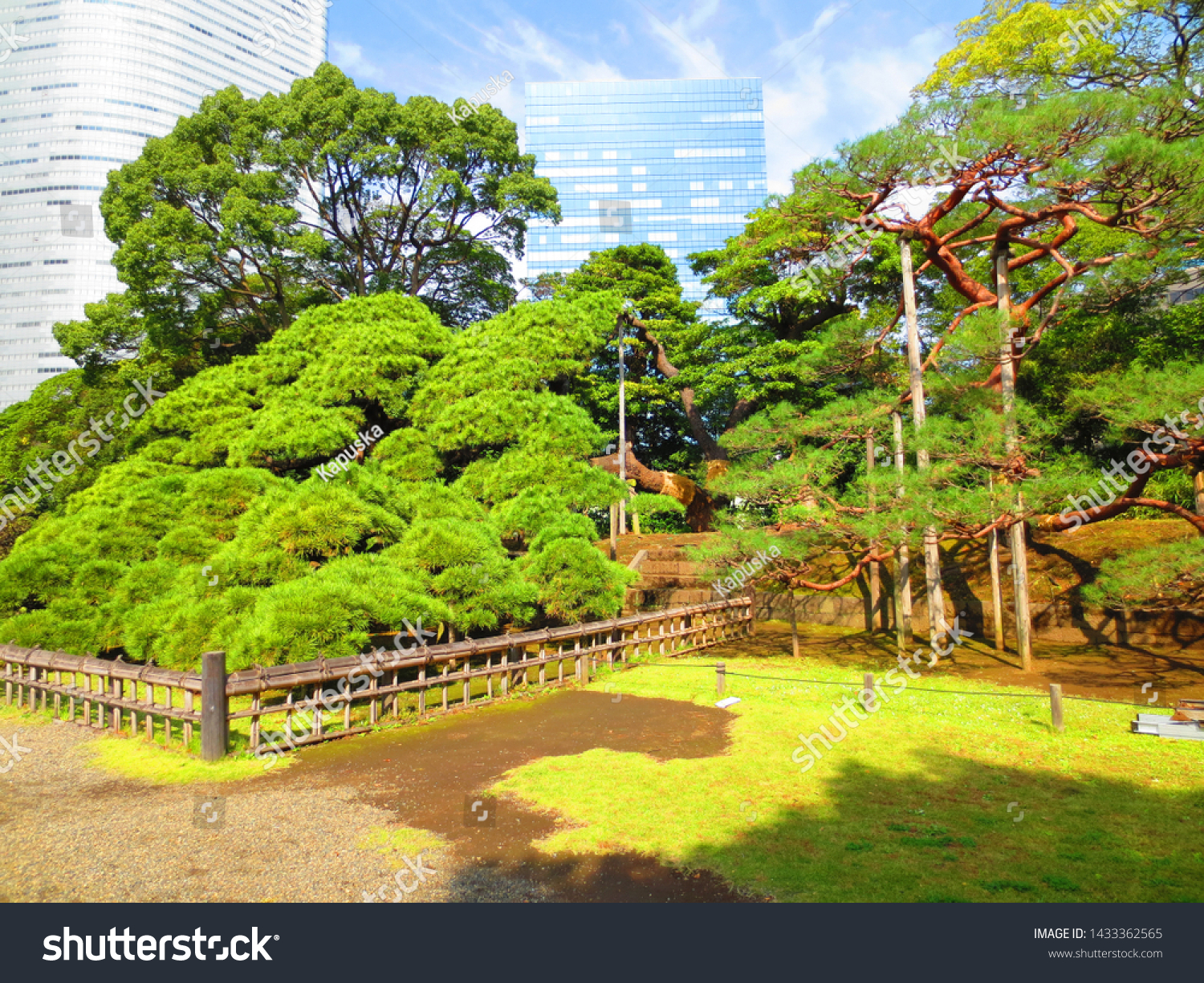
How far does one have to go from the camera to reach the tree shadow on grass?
3.47 meters

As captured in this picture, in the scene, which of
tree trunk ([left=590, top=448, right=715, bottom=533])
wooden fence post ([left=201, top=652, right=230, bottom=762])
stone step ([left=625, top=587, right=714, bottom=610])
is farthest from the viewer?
tree trunk ([left=590, top=448, right=715, bottom=533])

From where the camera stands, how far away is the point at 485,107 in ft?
56.0

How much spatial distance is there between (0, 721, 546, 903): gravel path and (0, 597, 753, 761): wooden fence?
0.78 meters

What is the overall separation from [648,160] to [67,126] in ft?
171

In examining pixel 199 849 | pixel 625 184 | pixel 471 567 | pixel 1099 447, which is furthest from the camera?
pixel 625 184

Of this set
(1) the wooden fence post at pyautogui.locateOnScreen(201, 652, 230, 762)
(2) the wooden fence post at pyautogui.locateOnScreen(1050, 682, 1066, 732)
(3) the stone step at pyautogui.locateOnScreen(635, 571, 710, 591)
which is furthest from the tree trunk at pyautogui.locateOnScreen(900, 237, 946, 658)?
(1) the wooden fence post at pyautogui.locateOnScreen(201, 652, 230, 762)

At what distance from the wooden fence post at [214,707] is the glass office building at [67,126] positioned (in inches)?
2666

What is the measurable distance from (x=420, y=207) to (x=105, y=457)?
32.8ft

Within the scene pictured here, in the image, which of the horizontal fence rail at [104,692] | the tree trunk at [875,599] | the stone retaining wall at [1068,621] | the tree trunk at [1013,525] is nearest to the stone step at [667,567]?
the stone retaining wall at [1068,621]

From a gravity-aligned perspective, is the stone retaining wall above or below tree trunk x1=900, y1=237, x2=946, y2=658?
below

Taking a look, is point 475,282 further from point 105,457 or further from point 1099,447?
point 1099,447

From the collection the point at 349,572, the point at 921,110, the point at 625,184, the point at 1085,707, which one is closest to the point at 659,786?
the point at 349,572

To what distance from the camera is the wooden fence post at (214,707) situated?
564 centimetres

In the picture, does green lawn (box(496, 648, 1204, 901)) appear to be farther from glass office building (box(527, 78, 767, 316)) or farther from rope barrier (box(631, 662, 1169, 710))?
glass office building (box(527, 78, 767, 316))
